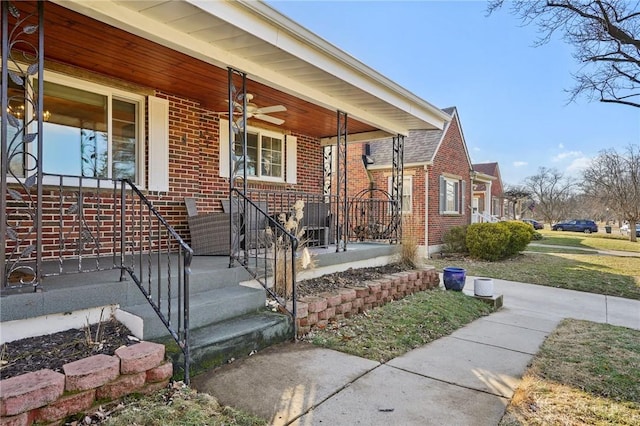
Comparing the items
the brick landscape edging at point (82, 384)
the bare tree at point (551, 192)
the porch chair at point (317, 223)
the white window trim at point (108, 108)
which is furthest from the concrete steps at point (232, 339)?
the bare tree at point (551, 192)

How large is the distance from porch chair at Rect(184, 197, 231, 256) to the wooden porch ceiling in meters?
1.85

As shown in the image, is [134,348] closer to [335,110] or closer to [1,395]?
[1,395]

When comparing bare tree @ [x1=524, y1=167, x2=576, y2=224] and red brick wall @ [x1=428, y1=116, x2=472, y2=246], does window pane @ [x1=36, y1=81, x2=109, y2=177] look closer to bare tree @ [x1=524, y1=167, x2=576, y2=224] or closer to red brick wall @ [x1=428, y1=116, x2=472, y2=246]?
red brick wall @ [x1=428, y1=116, x2=472, y2=246]

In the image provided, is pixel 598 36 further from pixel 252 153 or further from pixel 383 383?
pixel 383 383

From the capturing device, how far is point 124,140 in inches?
202

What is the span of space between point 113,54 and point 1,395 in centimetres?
361

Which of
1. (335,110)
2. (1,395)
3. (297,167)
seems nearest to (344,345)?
(1,395)

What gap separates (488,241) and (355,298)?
7.91 m

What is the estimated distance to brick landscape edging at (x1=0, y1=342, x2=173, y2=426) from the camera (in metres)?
1.93

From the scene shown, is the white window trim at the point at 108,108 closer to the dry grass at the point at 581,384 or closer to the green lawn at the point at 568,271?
the dry grass at the point at 581,384

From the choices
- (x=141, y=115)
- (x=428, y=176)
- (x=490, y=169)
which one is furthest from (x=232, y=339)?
(x=490, y=169)

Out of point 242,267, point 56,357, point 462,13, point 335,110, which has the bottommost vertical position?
point 56,357

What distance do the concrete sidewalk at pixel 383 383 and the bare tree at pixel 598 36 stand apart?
266 inches

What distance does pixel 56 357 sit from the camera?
8.11ft
